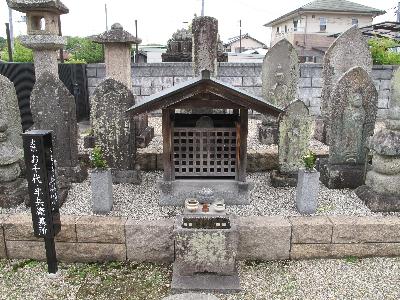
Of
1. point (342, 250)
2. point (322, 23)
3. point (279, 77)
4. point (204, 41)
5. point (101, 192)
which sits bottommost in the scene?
point (342, 250)

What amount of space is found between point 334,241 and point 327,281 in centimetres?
62

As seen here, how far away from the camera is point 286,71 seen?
27.8ft

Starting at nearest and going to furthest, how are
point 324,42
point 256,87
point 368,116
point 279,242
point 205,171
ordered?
point 279,242 → point 205,171 → point 368,116 → point 256,87 → point 324,42

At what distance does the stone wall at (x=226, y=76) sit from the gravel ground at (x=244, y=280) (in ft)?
24.4

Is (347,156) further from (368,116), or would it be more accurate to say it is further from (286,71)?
(286,71)

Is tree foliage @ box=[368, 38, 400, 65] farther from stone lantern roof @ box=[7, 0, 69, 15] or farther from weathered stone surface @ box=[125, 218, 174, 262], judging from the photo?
weathered stone surface @ box=[125, 218, 174, 262]

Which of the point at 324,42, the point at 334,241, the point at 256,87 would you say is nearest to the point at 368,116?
the point at 334,241

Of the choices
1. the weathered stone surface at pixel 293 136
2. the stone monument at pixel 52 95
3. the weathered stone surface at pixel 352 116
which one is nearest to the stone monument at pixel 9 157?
the stone monument at pixel 52 95

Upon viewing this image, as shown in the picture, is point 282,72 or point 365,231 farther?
point 282,72

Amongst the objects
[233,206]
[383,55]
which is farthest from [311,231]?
[383,55]

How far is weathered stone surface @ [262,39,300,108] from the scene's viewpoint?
27.6ft

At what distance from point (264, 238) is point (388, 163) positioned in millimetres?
2289

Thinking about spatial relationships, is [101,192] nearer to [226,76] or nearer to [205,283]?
[205,283]

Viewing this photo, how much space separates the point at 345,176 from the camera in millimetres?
6109
